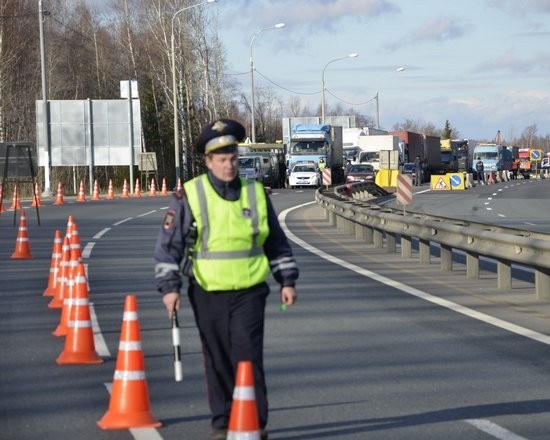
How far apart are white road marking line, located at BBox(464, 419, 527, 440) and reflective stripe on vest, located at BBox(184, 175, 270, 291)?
1784 millimetres

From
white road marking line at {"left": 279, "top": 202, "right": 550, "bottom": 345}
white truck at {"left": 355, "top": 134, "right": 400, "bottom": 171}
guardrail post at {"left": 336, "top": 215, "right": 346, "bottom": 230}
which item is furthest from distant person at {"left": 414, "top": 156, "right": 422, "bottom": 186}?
white road marking line at {"left": 279, "top": 202, "right": 550, "bottom": 345}

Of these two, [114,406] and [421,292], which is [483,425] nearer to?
[114,406]

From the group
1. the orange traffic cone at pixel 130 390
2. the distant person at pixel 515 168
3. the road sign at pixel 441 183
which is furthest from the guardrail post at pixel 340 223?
the distant person at pixel 515 168

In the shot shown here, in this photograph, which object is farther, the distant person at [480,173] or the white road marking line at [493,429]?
the distant person at [480,173]

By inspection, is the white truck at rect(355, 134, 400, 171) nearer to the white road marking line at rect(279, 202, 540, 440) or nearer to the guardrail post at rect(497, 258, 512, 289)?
the white road marking line at rect(279, 202, 540, 440)

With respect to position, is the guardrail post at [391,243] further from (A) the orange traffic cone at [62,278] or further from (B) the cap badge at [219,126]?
(B) the cap badge at [219,126]

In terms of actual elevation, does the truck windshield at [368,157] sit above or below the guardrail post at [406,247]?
above

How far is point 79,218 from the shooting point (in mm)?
35844

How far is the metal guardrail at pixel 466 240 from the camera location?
14.7 meters

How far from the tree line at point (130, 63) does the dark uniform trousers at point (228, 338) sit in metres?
69.7

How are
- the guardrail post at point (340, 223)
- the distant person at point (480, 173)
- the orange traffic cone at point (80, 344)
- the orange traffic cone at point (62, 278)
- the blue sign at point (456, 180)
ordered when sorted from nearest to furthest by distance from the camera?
the orange traffic cone at point (80, 344) < the orange traffic cone at point (62, 278) < the guardrail post at point (340, 223) < the blue sign at point (456, 180) < the distant person at point (480, 173)

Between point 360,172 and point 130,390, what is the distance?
6567cm

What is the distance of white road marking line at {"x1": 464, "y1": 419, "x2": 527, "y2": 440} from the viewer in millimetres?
7653

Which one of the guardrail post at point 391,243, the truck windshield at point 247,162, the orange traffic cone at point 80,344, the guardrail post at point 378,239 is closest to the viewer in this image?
the orange traffic cone at point 80,344
